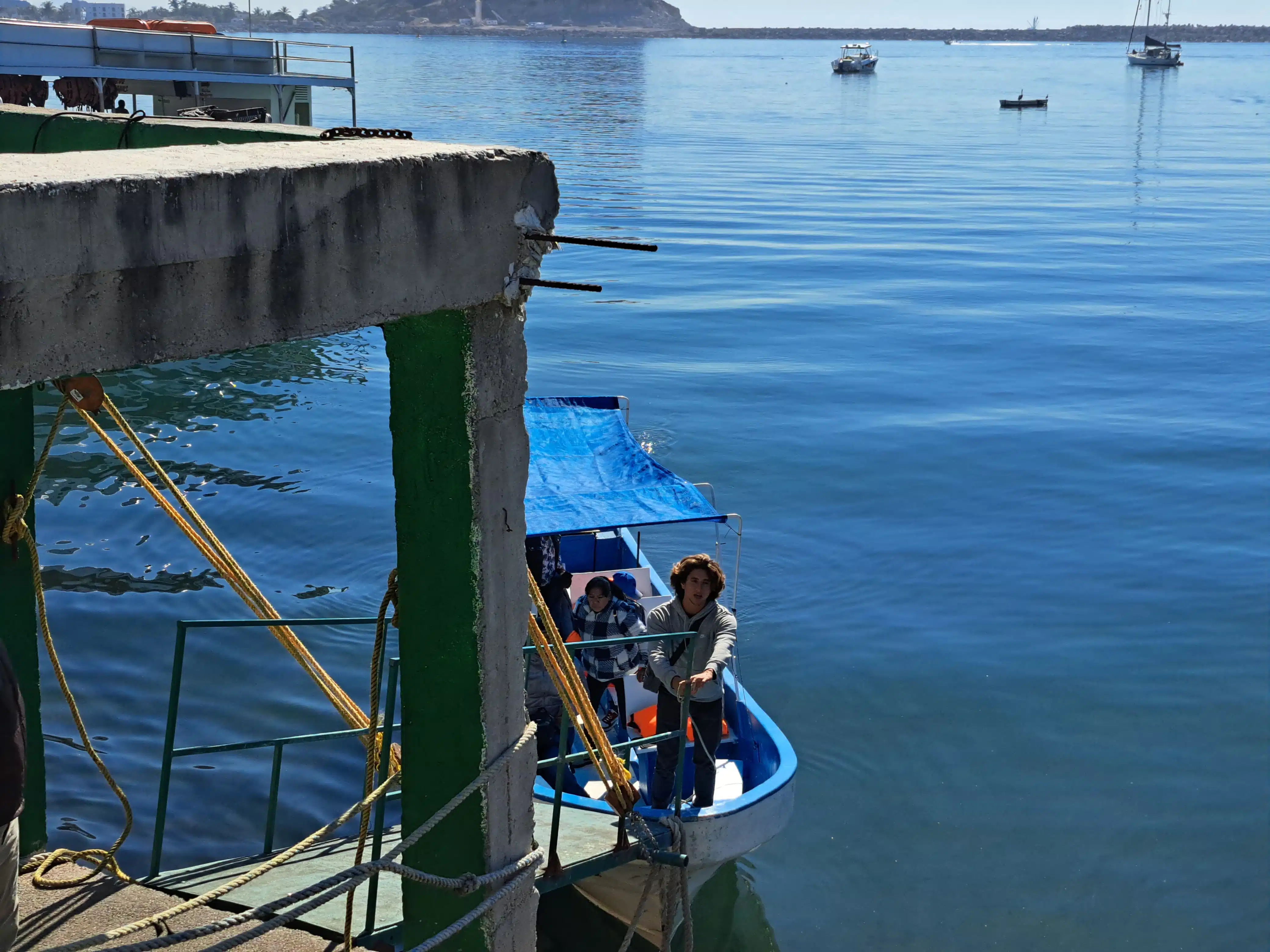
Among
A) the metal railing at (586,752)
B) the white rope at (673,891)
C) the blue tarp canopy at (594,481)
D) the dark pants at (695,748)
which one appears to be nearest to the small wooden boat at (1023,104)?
the blue tarp canopy at (594,481)

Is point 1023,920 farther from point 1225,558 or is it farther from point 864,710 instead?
point 1225,558

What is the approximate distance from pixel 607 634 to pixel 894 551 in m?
7.85

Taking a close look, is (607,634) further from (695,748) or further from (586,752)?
(586,752)

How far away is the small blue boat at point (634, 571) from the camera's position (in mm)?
8141

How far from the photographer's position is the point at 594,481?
1101 cm

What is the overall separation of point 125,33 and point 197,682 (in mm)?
20071

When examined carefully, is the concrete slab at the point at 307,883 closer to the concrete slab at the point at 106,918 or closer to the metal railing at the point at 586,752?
the concrete slab at the point at 106,918

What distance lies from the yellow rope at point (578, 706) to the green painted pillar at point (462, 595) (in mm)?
303

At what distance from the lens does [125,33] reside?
27.7m

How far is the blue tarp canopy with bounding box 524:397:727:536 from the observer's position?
10203 millimetres

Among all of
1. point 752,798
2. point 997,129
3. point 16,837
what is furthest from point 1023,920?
point 997,129

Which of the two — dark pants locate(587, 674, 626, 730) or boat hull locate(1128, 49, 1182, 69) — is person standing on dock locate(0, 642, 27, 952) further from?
boat hull locate(1128, 49, 1182, 69)

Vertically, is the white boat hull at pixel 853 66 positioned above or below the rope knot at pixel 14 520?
above

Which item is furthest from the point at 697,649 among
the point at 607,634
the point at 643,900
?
the point at 607,634
